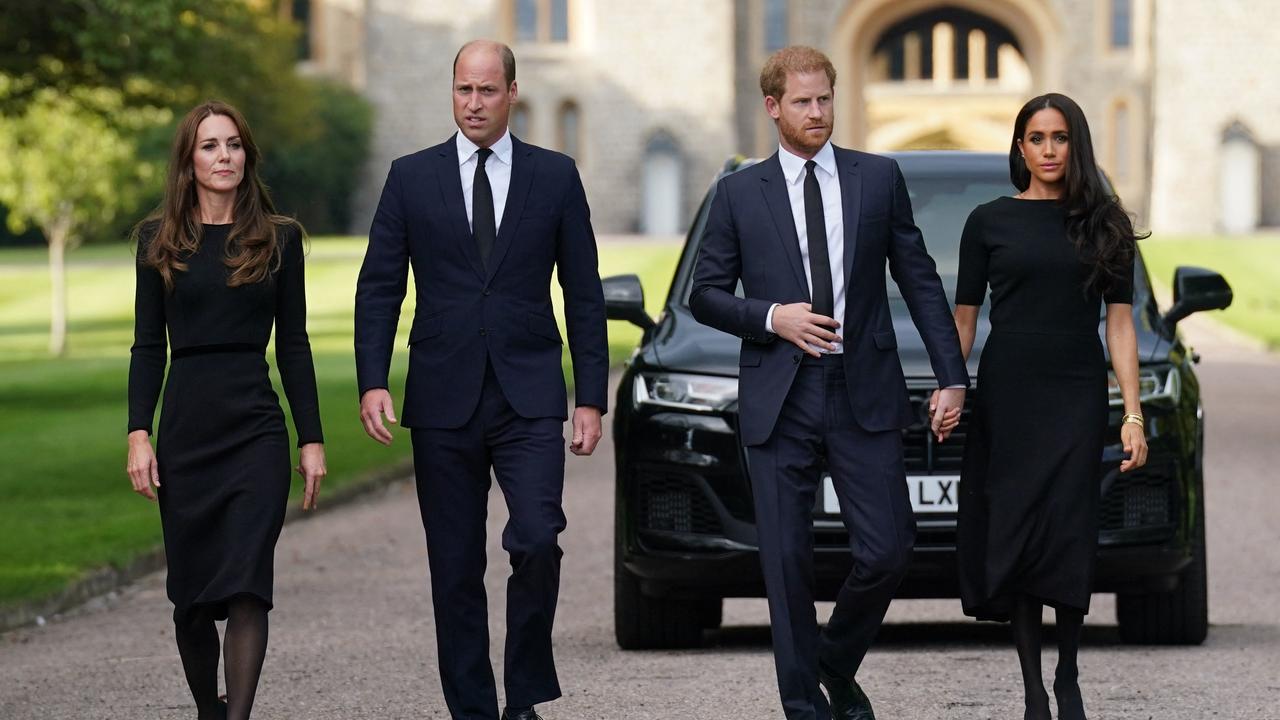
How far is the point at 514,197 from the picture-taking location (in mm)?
5891

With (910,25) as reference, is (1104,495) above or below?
below

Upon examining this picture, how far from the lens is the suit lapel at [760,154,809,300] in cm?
581

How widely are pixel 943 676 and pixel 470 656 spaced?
1814mm

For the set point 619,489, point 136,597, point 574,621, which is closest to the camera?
point 619,489

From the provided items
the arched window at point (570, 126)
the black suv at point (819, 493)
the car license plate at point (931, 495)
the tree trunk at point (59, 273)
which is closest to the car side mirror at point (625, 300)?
the black suv at point (819, 493)

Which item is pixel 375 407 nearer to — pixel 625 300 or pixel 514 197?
pixel 514 197

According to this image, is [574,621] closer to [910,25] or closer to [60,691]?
[60,691]

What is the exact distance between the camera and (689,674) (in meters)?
7.10

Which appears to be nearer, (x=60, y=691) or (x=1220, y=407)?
(x=60, y=691)

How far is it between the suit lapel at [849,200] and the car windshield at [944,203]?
2170mm

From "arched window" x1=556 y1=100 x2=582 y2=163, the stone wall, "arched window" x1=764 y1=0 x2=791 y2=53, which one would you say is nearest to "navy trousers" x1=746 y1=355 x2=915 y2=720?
the stone wall

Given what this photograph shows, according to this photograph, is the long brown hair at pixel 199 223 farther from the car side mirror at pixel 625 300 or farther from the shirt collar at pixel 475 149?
the car side mirror at pixel 625 300

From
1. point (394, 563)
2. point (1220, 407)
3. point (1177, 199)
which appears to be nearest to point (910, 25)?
point (1177, 199)

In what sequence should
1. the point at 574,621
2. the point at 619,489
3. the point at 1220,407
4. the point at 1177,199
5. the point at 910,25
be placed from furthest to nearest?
the point at 910,25 < the point at 1177,199 < the point at 1220,407 < the point at 574,621 < the point at 619,489
